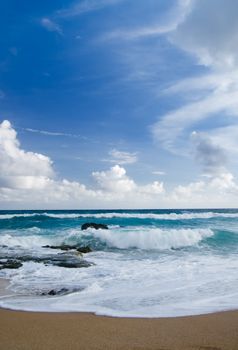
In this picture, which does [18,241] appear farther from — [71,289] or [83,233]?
[71,289]

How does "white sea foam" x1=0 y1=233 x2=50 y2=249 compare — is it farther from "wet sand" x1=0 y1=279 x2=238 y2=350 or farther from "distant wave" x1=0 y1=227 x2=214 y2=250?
"wet sand" x1=0 y1=279 x2=238 y2=350

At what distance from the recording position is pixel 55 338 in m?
4.17

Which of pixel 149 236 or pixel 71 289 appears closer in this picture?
pixel 71 289

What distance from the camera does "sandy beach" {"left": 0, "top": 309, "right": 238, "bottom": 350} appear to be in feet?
12.7

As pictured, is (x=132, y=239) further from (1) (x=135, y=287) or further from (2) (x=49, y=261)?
(1) (x=135, y=287)

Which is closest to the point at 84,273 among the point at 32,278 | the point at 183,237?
the point at 32,278

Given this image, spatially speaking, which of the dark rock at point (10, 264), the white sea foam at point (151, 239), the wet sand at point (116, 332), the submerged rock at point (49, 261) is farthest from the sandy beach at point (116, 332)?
the white sea foam at point (151, 239)

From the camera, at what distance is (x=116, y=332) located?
4.38 meters

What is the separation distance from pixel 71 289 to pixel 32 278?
2.17m

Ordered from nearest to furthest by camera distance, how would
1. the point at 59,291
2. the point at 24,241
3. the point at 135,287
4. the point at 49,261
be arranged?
the point at 59,291 → the point at 135,287 → the point at 49,261 → the point at 24,241

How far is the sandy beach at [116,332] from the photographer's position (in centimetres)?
387

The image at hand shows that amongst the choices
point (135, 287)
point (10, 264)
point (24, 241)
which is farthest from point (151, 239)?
point (135, 287)

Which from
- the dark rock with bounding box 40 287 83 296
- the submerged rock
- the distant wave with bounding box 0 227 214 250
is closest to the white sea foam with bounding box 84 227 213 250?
the distant wave with bounding box 0 227 214 250

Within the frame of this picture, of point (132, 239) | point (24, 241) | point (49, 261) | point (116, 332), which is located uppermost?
point (116, 332)
